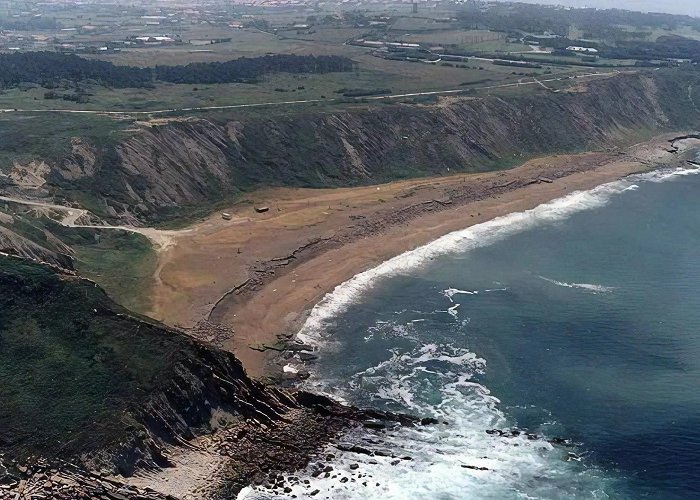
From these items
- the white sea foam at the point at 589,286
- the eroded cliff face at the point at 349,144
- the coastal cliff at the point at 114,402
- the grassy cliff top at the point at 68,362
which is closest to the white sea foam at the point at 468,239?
the white sea foam at the point at 589,286

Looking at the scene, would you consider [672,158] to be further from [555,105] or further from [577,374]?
[577,374]

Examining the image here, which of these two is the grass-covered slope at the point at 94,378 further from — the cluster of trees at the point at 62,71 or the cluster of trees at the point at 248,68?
the cluster of trees at the point at 248,68

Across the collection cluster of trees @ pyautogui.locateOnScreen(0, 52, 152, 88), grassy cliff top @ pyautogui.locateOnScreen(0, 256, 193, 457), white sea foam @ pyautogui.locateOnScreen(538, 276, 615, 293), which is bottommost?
white sea foam @ pyautogui.locateOnScreen(538, 276, 615, 293)

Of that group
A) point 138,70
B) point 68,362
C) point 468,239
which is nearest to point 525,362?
point 468,239

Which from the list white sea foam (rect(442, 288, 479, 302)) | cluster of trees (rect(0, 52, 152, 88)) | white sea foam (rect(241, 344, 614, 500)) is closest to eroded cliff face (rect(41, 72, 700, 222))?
white sea foam (rect(442, 288, 479, 302))

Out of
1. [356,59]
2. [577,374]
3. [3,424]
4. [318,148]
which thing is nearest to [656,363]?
[577,374]

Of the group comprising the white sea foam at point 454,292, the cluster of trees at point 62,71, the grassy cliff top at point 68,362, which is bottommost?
the white sea foam at point 454,292

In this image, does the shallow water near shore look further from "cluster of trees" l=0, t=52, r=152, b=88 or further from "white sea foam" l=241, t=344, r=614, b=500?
"cluster of trees" l=0, t=52, r=152, b=88
